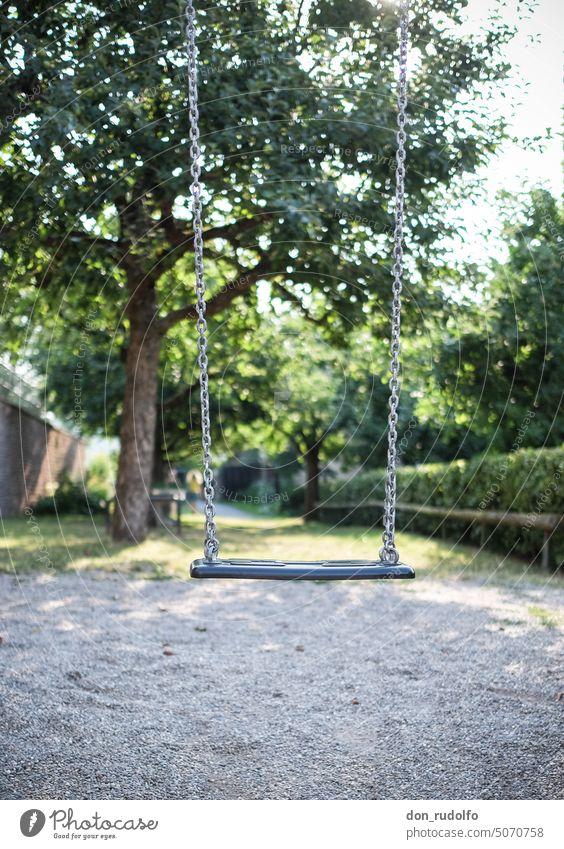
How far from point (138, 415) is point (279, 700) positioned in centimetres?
810

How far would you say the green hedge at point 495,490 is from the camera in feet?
35.1

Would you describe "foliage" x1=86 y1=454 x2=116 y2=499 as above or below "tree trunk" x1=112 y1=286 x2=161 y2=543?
below

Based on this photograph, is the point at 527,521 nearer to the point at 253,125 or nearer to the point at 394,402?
the point at 253,125

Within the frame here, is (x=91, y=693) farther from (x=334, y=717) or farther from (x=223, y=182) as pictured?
(x=223, y=182)

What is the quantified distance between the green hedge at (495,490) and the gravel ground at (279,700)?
2255 mm

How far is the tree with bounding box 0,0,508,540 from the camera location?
29.7 ft

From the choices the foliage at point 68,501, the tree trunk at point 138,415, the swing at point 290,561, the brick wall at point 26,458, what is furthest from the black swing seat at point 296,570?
the foliage at point 68,501

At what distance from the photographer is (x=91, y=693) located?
530 cm

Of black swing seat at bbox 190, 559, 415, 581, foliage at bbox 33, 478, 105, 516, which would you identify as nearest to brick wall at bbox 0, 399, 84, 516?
foliage at bbox 33, 478, 105, 516

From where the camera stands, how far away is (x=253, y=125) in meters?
9.24

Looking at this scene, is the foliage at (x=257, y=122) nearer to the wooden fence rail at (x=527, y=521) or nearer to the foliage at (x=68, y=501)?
the wooden fence rail at (x=527, y=521)

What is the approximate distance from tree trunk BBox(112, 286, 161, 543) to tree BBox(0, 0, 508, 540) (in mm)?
2010

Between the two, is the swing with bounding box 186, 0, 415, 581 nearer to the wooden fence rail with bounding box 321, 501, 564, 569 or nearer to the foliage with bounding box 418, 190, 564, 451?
the wooden fence rail with bounding box 321, 501, 564, 569
